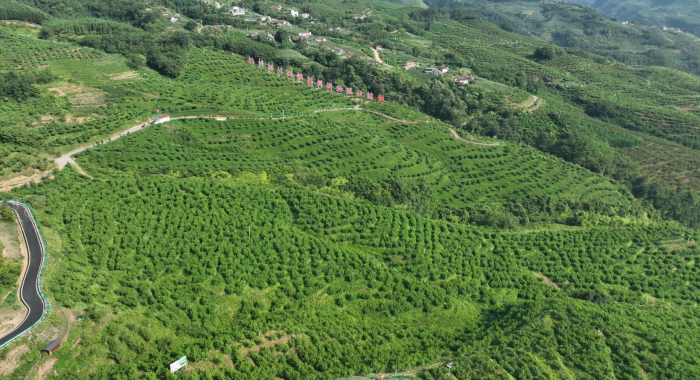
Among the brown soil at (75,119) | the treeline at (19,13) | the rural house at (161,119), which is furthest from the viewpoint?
the treeline at (19,13)

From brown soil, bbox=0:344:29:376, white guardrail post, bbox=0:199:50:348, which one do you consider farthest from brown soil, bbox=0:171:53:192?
brown soil, bbox=0:344:29:376

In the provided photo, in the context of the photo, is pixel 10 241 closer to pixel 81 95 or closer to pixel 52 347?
pixel 52 347

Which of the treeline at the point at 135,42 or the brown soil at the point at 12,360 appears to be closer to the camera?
the brown soil at the point at 12,360

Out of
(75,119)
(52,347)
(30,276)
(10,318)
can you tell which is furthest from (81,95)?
(52,347)

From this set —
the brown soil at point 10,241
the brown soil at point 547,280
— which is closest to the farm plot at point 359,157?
the brown soil at point 10,241

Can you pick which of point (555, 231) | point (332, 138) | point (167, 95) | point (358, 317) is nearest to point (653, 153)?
point (555, 231)

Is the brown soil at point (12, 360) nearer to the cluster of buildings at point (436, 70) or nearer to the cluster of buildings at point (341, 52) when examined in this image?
the cluster of buildings at point (341, 52)

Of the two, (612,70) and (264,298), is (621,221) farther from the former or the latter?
(612,70)
